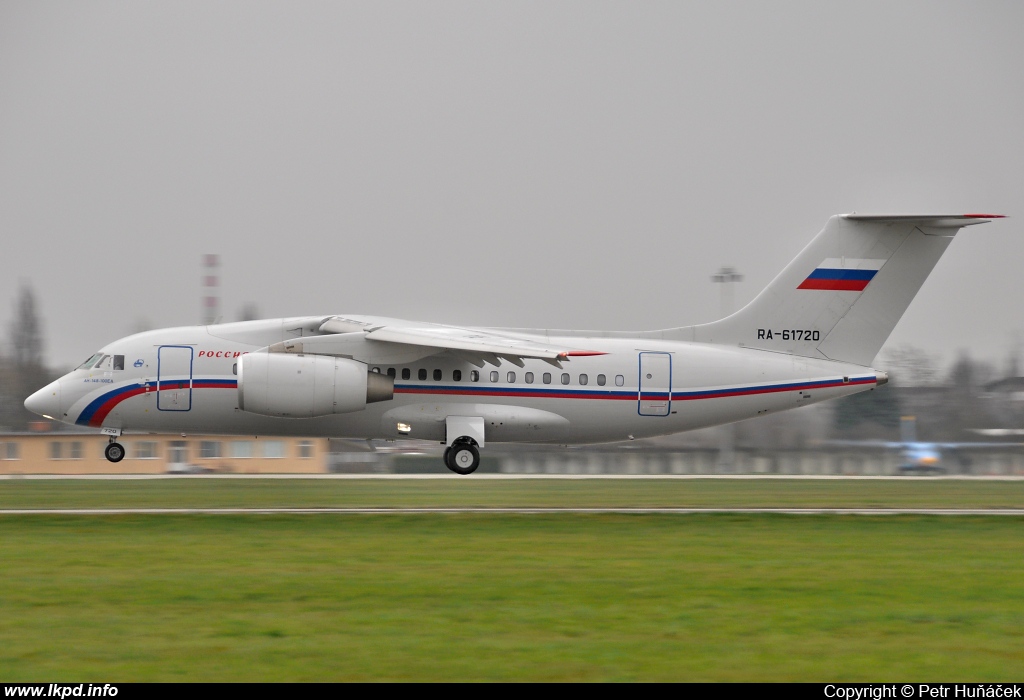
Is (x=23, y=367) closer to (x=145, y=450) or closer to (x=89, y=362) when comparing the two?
(x=145, y=450)

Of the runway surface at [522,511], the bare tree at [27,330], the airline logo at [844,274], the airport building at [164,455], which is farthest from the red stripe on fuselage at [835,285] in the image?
the bare tree at [27,330]

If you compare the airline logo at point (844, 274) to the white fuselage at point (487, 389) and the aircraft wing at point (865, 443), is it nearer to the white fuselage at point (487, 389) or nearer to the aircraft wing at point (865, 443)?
the white fuselage at point (487, 389)

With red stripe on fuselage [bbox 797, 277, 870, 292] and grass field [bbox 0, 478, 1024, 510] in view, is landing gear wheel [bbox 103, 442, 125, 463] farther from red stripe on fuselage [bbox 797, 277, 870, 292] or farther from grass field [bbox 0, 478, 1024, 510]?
red stripe on fuselage [bbox 797, 277, 870, 292]

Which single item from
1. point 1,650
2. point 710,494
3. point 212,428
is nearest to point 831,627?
point 1,650

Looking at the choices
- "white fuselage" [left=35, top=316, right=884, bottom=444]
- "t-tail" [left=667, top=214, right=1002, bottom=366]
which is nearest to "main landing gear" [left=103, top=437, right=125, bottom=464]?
"white fuselage" [left=35, top=316, right=884, bottom=444]

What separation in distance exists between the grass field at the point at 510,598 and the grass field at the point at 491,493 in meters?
2.76

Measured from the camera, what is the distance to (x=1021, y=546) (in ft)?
52.5

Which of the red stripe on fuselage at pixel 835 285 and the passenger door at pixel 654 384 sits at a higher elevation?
the red stripe on fuselage at pixel 835 285

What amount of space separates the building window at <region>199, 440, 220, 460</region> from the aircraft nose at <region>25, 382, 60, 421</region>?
1728 cm

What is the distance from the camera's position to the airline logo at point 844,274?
82.6ft

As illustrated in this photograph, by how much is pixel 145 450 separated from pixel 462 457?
2242cm

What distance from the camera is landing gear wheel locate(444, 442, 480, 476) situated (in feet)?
79.2

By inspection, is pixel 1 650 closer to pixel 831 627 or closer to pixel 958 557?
pixel 831 627
